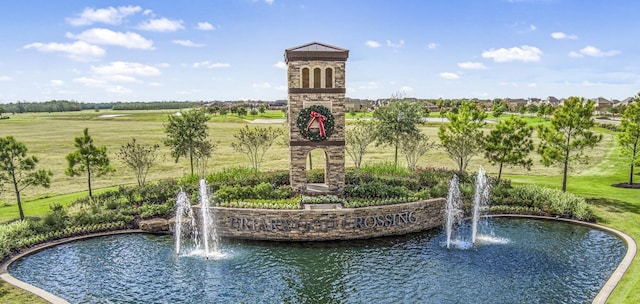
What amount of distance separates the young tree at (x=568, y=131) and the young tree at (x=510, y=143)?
3.88ft

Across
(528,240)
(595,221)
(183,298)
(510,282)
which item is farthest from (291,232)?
Result: (595,221)

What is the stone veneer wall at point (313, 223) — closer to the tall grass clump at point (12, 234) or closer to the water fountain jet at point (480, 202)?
the water fountain jet at point (480, 202)

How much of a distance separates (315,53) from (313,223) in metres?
10.6

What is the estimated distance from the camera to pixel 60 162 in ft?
160

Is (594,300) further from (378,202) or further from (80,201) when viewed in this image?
(80,201)

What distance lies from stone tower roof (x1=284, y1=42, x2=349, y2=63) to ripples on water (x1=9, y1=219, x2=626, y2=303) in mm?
11465

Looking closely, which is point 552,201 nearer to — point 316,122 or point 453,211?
point 453,211

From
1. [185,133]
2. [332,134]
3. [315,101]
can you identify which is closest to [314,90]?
[315,101]

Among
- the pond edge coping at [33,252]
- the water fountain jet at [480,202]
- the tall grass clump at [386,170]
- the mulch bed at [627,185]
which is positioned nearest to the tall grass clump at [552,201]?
the water fountain jet at [480,202]

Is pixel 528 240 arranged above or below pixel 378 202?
below

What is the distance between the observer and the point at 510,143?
3198 centimetres

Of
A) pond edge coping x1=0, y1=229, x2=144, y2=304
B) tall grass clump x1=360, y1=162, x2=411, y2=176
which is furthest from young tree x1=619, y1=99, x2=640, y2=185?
pond edge coping x1=0, y1=229, x2=144, y2=304

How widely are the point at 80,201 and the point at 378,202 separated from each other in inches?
721

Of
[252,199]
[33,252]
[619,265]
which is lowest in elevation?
[33,252]
